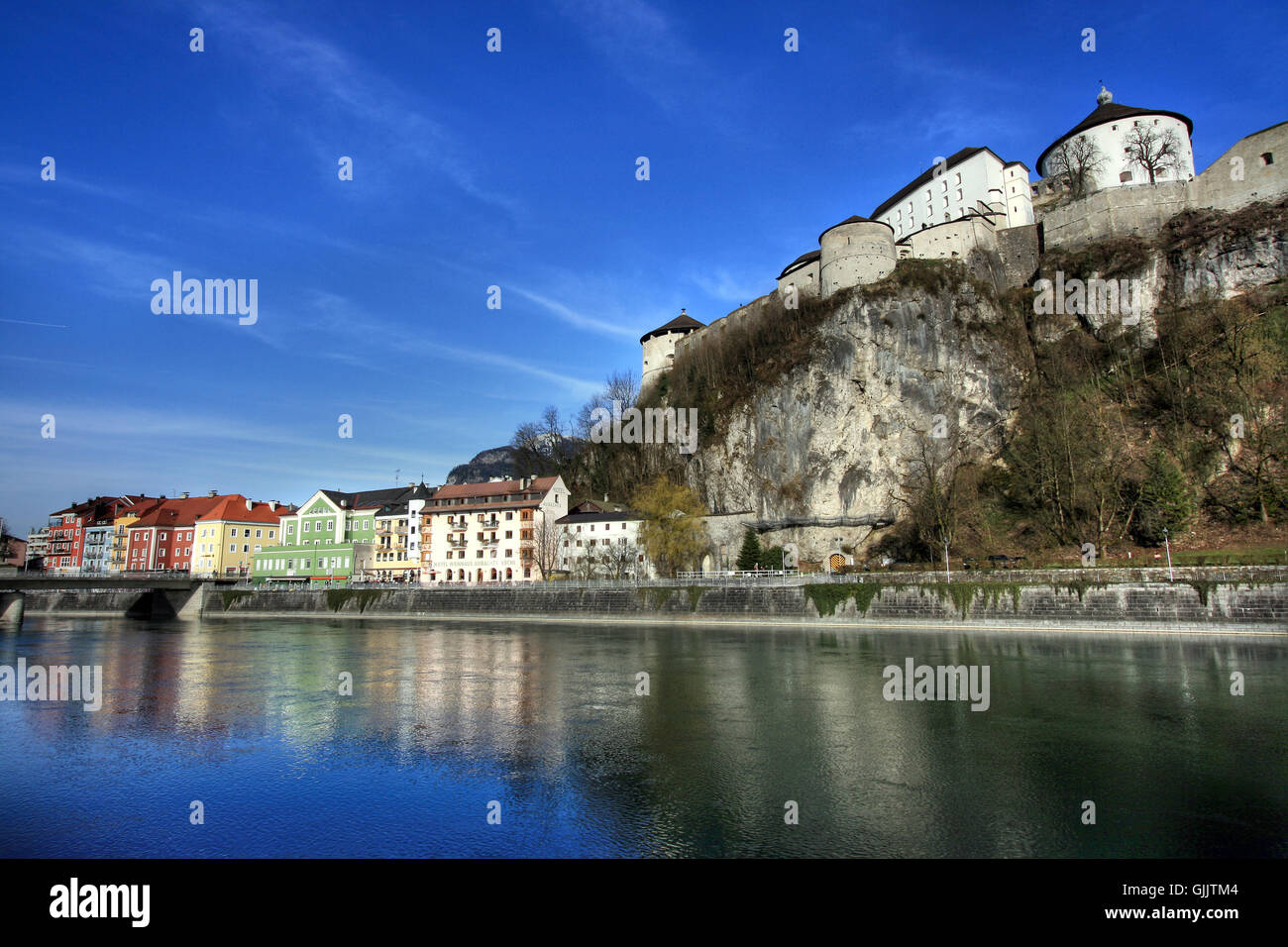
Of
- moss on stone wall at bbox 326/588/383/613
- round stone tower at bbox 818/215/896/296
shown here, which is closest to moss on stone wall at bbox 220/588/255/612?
moss on stone wall at bbox 326/588/383/613

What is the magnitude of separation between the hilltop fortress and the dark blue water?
42868 mm

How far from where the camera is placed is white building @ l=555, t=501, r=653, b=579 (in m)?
60.5

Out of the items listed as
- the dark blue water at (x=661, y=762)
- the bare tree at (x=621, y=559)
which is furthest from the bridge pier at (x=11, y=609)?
the bare tree at (x=621, y=559)

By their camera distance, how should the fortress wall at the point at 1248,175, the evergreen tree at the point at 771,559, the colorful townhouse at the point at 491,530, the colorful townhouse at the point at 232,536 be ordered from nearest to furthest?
the fortress wall at the point at 1248,175 < the evergreen tree at the point at 771,559 < the colorful townhouse at the point at 491,530 < the colorful townhouse at the point at 232,536

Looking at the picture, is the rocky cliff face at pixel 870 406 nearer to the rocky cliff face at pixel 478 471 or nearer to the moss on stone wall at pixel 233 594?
the moss on stone wall at pixel 233 594

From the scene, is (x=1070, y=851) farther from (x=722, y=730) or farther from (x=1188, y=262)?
(x=1188, y=262)

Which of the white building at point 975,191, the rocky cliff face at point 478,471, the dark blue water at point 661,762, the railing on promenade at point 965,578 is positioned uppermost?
the white building at point 975,191

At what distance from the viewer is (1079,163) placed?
63312 mm

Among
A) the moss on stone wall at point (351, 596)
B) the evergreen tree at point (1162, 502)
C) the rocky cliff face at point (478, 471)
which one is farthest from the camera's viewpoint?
the rocky cliff face at point (478, 471)

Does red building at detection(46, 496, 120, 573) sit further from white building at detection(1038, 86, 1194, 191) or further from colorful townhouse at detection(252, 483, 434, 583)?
white building at detection(1038, 86, 1194, 191)

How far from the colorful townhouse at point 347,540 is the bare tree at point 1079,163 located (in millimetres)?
69084

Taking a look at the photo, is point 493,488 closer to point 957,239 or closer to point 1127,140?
point 957,239

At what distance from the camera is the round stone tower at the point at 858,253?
2421 inches
